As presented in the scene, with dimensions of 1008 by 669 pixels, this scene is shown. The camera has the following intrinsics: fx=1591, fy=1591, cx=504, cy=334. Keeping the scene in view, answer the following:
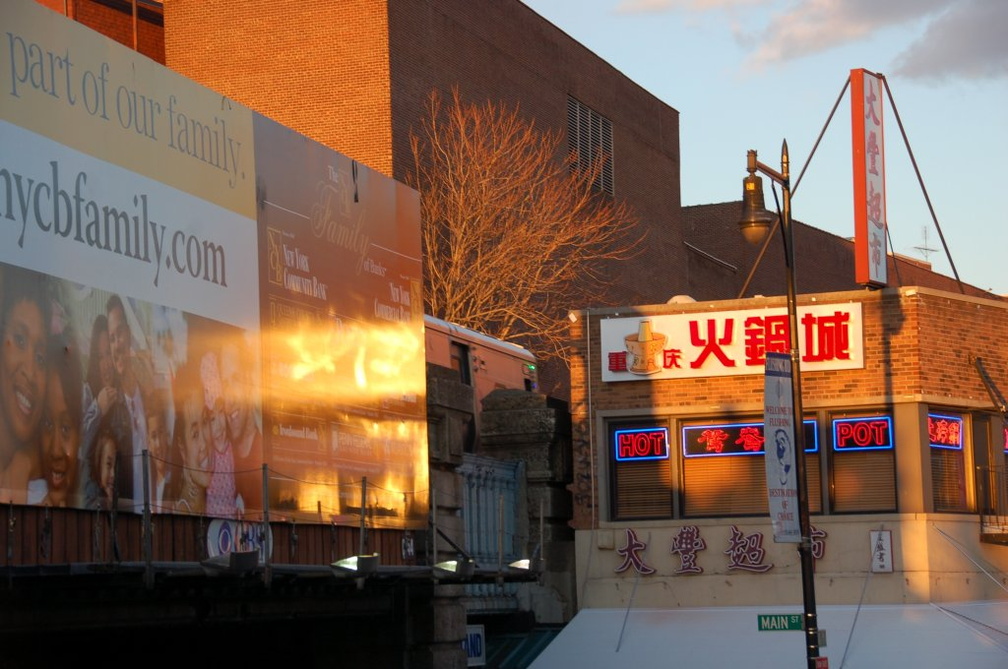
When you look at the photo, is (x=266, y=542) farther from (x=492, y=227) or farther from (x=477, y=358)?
(x=492, y=227)

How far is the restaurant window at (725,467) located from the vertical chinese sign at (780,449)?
10.3ft

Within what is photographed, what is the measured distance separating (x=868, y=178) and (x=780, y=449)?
20.1 feet

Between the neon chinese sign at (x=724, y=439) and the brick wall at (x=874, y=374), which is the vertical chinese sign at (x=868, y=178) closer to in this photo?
the brick wall at (x=874, y=374)

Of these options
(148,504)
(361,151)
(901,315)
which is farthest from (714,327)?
(361,151)

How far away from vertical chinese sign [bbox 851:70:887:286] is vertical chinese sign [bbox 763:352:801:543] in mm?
3777

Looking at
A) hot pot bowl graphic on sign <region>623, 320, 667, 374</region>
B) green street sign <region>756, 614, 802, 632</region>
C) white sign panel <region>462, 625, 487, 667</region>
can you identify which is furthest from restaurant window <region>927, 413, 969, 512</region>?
white sign panel <region>462, 625, 487, 667</region>

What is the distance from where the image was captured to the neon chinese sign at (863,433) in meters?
24.0

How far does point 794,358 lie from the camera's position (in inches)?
816

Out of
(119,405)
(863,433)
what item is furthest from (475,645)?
(119,405)

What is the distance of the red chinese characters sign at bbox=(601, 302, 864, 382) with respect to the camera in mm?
24125

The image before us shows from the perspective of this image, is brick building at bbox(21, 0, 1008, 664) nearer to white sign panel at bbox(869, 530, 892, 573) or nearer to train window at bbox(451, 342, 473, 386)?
white sign panel at bbox(869, 530, 892, 573)

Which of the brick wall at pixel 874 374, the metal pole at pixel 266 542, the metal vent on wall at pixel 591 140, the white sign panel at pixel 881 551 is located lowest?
the white sign panel at pixel 881 551

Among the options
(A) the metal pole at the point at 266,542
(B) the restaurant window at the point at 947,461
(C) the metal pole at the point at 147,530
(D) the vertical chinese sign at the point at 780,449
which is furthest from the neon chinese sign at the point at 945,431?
(C) the metal pole at the point at 147,530

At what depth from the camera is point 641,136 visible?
55.5 m
